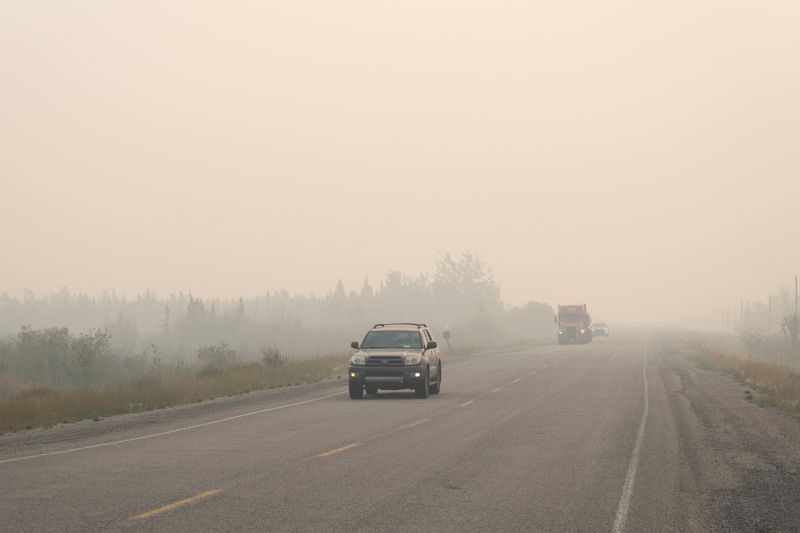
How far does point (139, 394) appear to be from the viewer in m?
24.0

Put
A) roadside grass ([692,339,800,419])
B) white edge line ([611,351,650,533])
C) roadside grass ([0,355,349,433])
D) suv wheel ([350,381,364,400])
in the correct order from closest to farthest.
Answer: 1. white edge line ([611,351,650,533])
2. roadside grass ([0,355,349,433])
3. roadside grass ([692,339,800,419])
4. suv wheel ([350,381,364,400])

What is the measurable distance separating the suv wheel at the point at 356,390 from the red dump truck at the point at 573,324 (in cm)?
5838

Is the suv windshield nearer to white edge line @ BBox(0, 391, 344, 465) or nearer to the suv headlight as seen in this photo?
the suv headlight

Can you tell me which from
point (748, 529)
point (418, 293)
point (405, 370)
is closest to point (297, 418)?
point (405, 370)

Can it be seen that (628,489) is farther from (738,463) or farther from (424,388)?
(424,388)

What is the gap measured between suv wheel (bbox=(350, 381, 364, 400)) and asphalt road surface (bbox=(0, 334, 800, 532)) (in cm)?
148

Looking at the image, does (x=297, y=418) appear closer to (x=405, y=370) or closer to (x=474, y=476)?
(x=405, y=370)

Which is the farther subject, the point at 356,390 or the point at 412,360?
the point at 356,390

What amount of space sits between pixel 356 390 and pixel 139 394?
599cm

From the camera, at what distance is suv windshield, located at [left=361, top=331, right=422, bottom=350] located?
24.8 metres

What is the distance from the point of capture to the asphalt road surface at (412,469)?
8.70 m

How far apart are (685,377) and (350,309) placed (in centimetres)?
14761

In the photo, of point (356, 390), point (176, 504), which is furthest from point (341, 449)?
point (356, 390)

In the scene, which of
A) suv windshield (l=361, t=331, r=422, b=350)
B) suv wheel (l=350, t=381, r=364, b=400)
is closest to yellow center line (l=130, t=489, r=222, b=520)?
suv wheel (l=350, t=381, r=364, b=400)
